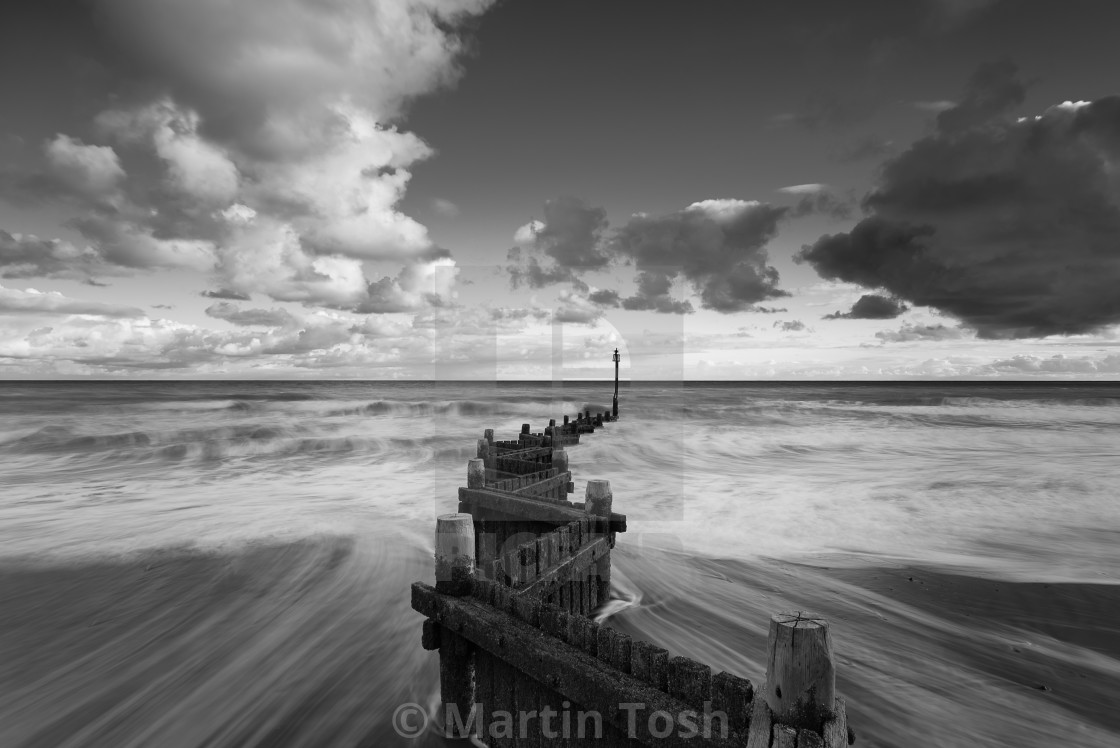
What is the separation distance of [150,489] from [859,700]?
2353 centimetres

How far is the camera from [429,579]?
11.1 meters

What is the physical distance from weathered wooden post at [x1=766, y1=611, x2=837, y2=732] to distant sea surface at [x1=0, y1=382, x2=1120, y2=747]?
511 centimetres

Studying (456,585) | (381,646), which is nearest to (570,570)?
(456,585)

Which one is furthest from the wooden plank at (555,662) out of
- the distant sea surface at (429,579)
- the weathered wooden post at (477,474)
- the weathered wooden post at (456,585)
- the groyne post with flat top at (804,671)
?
the weathered wooden post at (477,474)

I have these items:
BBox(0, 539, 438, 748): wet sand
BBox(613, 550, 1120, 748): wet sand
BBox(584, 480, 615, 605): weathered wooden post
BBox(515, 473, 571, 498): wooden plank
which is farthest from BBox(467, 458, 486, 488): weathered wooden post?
BBox(613, 550, 1120, 748): wet sand

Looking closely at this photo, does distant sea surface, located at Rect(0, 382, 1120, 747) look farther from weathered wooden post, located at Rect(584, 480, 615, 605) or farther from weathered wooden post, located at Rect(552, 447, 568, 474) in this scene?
weathered wooden post, located at Rect(552, 447, 568, 474)

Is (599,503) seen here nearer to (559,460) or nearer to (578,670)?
(578,670)

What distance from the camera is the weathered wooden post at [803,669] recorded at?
237cm

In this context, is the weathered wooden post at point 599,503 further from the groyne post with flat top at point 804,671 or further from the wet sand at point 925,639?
the groyne post with flat top at point 804,671

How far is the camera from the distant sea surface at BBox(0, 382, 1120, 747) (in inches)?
258

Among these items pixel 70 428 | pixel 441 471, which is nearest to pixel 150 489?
pixel 441 471

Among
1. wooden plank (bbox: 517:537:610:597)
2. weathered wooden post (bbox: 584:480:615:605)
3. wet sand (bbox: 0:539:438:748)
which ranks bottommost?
wet sand (bbox: 0:539:438:748)

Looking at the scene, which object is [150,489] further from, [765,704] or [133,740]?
[765,704]

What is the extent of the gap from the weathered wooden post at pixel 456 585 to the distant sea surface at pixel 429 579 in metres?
1.65
